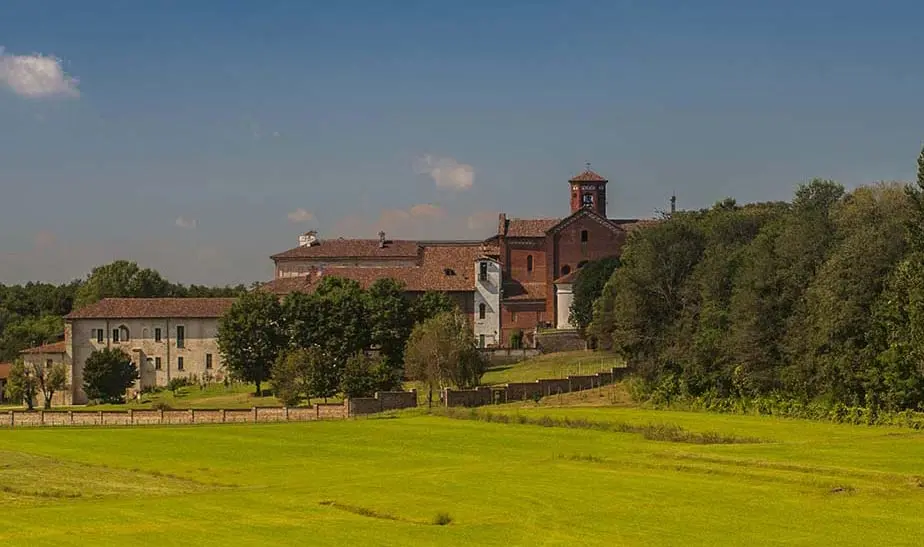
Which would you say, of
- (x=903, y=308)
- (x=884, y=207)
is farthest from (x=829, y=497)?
(x=884, y=207)

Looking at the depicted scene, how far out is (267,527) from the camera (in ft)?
110

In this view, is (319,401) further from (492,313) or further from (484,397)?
(492,313)

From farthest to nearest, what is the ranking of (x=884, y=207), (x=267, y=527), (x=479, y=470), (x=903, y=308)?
(x=884, y=207) < (x=903, y=308) < (x=479, y=470) < (x=267, y=527)

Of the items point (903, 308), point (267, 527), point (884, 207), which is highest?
point (884, 207)

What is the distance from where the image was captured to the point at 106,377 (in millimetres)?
112500

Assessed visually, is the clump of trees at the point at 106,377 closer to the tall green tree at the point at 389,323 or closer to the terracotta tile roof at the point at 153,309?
the terracotta tile roof at the point at 153,309

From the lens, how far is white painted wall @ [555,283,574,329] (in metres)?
120

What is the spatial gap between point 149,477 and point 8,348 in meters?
113

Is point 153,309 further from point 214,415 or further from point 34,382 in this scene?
point 214,415

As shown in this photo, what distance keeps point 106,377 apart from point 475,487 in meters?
75.8

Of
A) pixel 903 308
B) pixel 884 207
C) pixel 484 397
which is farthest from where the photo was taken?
pixel 484 397

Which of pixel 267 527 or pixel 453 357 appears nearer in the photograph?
pixel 267 527

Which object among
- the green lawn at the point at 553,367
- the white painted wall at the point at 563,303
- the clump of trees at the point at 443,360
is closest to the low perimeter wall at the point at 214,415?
the clump of trees at the point at 443,360

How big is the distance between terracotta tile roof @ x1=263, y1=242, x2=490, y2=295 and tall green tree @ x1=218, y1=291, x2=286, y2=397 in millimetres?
12537
